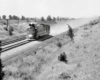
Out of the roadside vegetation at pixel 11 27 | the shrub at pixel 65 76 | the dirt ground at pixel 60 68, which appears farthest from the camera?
the roadside vegetation at pixel 11 27

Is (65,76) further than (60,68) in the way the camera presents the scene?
Answer: No

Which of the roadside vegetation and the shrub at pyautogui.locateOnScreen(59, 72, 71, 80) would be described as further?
the roadside vegetation

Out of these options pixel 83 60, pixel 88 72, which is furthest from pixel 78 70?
pixel 83 60

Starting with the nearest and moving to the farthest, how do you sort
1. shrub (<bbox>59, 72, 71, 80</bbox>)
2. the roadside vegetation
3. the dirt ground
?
1. shrub (<bbox>59, 72, 71, 80</bbox>)
2. the dirt ground
3. the roadside vegetation

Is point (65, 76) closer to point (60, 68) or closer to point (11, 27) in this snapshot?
point (60, 68)

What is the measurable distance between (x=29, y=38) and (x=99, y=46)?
55.4 feet

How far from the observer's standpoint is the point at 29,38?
2723cm

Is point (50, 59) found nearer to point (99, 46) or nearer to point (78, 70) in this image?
point (78, 70)

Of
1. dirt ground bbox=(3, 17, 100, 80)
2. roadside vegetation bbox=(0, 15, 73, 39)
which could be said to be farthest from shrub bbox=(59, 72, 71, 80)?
roadside vegetation bbox=(0, 15, 73, 39)

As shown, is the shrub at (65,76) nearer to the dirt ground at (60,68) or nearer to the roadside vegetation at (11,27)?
the dirt ground at (60,68)

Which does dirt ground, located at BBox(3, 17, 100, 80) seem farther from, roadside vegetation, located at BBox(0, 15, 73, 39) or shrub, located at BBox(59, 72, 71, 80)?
roadside vegetation, located at BBox(0, 15, 73, 39)

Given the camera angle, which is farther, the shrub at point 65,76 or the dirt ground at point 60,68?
the dirt ground at point 60,68

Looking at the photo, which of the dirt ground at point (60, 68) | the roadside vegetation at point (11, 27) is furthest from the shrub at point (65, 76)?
the roadside vegetation at point (11, 27)

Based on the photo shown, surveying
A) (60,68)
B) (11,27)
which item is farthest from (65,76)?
(11,27)
